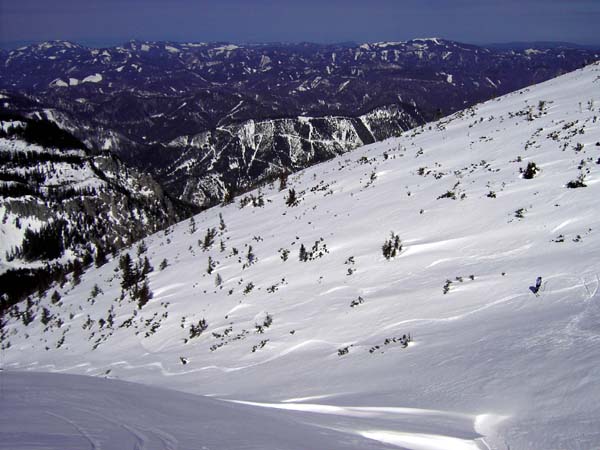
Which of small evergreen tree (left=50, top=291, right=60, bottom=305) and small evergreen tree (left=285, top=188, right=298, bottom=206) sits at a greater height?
small evergreen tree (left=285, top=188, right=298, bottom=206)

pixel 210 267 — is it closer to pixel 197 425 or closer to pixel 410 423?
pixel 197 425

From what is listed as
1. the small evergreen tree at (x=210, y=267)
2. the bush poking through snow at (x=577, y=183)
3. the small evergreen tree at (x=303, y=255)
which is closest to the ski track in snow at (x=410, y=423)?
the small evergreen tree at (x=303, y=255)

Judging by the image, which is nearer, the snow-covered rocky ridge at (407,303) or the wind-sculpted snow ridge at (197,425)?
the wind-sculpted snow ridge at (197,425)

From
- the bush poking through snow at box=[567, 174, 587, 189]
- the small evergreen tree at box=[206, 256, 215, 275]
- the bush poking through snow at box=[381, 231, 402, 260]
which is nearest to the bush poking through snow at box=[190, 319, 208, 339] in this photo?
the small evergreen tree at box=[206, 256, 215, 275]

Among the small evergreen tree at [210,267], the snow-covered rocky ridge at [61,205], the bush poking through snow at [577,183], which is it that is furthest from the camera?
the snow-covered rocky ridge at [61,205]

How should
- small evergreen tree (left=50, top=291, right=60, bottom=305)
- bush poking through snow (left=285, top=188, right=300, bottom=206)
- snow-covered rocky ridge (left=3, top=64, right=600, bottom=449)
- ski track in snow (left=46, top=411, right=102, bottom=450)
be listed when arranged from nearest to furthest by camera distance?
1. ski track in snow (left=46, top=411, right=102, bottom=450)
2. snow-covered rocky ridge (left=3, top=64, right=600, bottom=449)
3. bush poking through snow (left=285, top=188, right=300, bottom=206)
4. small evergreen tree (left=50, top=291, right=60, bottom=305)

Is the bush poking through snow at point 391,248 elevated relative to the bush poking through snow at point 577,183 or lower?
lower

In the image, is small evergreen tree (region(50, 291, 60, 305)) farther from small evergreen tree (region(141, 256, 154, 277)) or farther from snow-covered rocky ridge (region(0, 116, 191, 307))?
snow-covered rocky ridge (region(0, 116, 191, 307))

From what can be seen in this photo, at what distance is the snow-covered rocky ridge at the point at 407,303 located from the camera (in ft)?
21.5

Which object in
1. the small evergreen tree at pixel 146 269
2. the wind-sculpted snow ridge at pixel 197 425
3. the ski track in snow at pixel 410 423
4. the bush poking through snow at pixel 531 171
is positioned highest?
the bush poking through snow at pixel 531 171

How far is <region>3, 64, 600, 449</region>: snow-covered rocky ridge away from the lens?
6547mm

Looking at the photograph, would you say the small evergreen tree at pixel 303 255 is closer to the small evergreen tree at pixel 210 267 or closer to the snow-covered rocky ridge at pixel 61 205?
the small evergreen tree at pixel 210 267

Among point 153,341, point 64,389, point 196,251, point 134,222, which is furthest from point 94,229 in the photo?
point 64,389

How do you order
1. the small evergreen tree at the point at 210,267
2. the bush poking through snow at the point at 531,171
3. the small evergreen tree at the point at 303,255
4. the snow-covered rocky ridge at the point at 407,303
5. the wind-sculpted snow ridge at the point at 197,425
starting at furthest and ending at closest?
1. the small evergreen tree at the point at 210,267
2. the small evergreen tree at the point at 303,255
3. the bush poking through snow at the point at 531,171
4. the snow-covered rocky ridge at the point at 407,303
5. the wind-sculpted snow ridge at the point at 197,425
